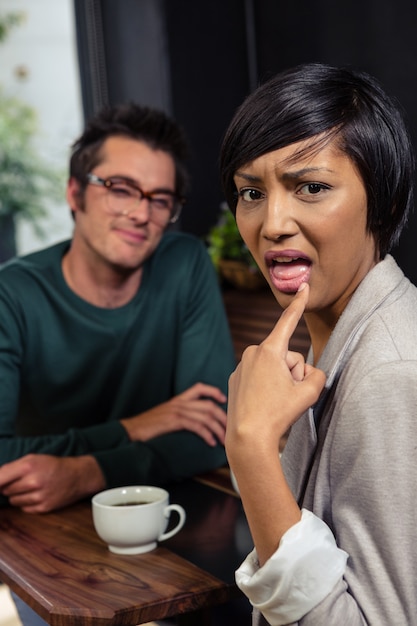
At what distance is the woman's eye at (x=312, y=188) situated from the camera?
4.07ft

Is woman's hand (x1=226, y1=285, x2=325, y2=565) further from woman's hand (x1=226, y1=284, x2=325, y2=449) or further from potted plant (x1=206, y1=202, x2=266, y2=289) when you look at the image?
potted plant (x1=206, y1=202, x2=266, y2=289)

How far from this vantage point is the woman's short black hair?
4.10 feet

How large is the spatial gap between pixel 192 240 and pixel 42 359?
23.3 inches

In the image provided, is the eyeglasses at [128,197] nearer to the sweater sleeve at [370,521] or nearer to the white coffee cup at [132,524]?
the white coffee cup at [132,524]

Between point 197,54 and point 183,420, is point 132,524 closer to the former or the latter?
point 183,420

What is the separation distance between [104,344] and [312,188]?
1.34m

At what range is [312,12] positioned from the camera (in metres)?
3.29

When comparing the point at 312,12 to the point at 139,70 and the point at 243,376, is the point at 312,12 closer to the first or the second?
the point at 139,70

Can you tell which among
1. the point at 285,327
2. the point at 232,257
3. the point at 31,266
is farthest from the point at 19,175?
the point at 285,327

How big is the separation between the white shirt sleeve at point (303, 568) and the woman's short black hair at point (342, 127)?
1.37 feet

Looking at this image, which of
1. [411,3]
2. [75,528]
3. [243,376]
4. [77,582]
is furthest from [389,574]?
[411,3]

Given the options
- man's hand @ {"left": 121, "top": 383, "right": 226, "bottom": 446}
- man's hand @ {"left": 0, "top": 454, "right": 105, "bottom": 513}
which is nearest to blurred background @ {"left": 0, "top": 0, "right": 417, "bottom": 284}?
man's hand @ {"left": 121, "top": 383, "right": 226, "bottom": 446}

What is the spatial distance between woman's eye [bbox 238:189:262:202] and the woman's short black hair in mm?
35

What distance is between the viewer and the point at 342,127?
125 centimetres
